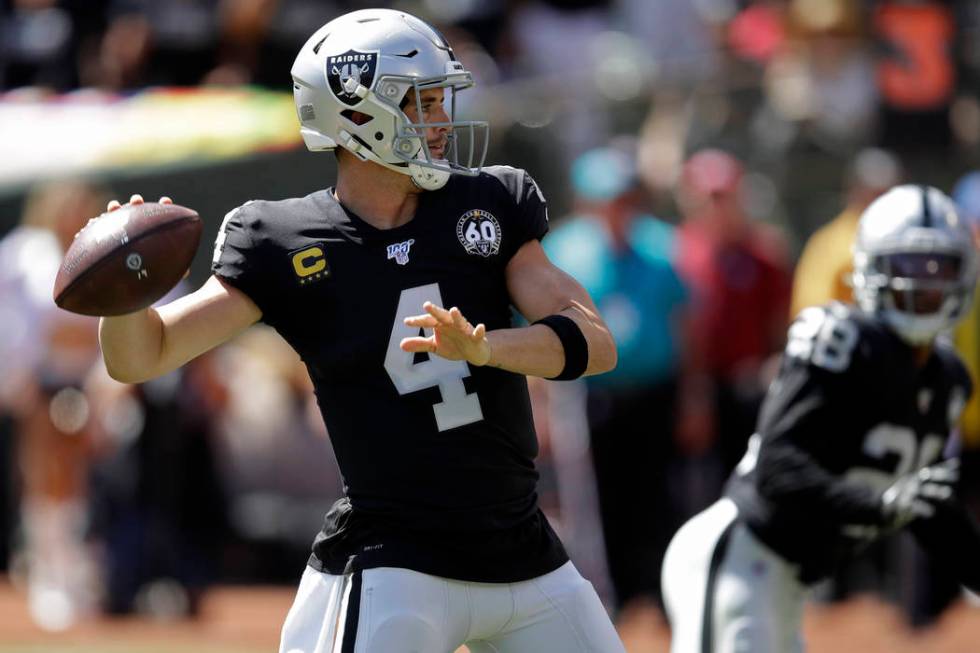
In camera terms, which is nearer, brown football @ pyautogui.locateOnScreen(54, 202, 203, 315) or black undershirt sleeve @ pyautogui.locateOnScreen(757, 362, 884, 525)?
brown football @ pyautogui.locateOnScreen(54, 202, 203, 315)

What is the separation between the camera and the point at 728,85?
361 inches

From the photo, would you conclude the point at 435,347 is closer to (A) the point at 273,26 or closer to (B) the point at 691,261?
(B) the point at 691,261

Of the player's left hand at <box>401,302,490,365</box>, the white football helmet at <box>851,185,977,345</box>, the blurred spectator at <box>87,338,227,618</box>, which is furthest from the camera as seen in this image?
the blurred spectator at <box>87,338,227,618</box>

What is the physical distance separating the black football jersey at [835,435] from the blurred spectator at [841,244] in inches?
99.0

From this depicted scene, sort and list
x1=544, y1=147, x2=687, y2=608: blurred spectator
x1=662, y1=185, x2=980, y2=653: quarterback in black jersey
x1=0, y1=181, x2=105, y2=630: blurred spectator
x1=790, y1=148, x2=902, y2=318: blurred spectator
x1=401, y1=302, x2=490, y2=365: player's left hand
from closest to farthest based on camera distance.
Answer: x1=401, y1=302, x2=490, y2=365: player's left hand → x1=662, y1=185, x2=980, y2=653: quarterback in black jersey → x1=790, y1=148, x2=902, y2=318: blurred spectator → x1=544, y1=147, x2=687, y2=608: blurred spectator → x1=0, y1=181, x2=105, y2=630: blurred spectator

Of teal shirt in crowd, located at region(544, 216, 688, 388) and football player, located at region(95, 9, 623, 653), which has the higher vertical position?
football player, located at region(95, 9, 623, 653)

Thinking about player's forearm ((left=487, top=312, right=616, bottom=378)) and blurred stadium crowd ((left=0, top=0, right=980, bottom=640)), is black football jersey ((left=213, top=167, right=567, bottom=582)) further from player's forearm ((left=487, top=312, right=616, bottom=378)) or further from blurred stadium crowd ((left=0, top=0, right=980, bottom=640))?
blurred stadium crowd ((left=0, top=0, right=980, bottom=640))

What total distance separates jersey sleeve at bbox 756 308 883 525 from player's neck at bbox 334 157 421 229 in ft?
4.69

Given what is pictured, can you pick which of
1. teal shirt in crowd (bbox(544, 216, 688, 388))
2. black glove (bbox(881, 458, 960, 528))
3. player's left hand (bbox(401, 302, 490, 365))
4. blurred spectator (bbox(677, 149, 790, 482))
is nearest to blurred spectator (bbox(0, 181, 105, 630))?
teal shirt in crowd (bbox(544, 216, 688, 388))

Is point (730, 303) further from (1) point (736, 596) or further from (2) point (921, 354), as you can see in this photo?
(1) point (736, 596)

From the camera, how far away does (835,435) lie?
4.90 m

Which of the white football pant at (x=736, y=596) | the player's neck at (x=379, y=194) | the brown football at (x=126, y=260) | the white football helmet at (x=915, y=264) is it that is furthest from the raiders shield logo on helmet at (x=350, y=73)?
the white football helmet at (x=915, y=264)

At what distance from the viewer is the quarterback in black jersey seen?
188 inches

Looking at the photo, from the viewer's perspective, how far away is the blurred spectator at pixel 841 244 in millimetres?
7715
